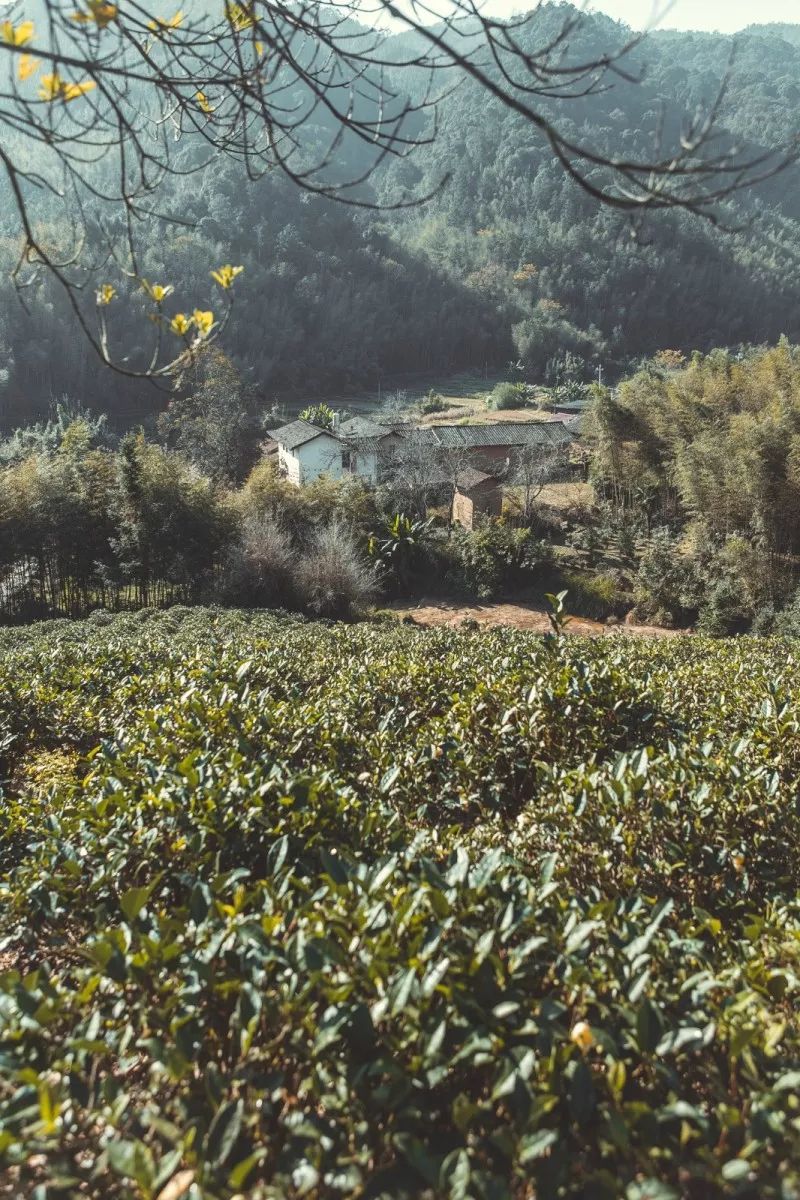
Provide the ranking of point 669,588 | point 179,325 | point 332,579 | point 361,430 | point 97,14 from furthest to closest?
point 361,430 < point 669,588 < point 332,579 < point 179,325 < point 97,14

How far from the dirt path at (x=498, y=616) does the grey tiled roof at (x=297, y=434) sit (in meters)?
8.10

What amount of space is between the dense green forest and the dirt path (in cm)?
2339

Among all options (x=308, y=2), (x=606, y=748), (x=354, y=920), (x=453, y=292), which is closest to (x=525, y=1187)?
(x=354, y=920)

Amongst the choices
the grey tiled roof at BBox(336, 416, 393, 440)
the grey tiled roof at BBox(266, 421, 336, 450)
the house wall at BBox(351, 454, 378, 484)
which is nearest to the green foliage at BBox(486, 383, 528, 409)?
the grey tiled roof at BBox(336, 416, 393, 440)

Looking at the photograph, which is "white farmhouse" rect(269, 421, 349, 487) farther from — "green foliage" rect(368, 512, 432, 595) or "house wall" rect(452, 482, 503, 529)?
"green foliage" rect(368, 512, 432, 595)

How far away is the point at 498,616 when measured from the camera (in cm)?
1800

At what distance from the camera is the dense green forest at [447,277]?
37.6 meters

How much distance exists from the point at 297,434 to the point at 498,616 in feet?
37.7

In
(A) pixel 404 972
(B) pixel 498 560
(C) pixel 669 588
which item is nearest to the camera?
(A) pixel 404 972

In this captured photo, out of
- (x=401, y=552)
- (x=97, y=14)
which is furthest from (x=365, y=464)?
(x=97, y=14)

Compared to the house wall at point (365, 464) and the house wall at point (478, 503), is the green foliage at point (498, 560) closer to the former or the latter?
the house wall at point (478, 503)

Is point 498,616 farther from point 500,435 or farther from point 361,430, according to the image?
point 500,435

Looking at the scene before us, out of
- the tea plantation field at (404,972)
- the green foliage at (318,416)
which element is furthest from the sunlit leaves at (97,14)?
the green foliage at (318,416)

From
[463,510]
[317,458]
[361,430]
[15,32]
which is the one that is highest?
[361,430]
